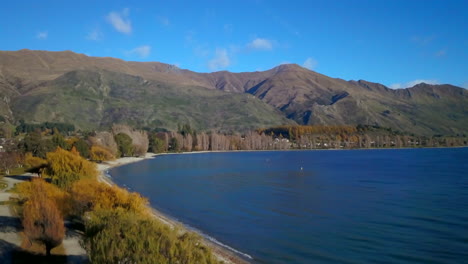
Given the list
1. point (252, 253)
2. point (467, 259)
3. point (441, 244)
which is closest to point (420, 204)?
point (441, 244)

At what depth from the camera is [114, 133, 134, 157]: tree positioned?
14675cm

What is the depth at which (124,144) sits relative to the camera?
485 feet

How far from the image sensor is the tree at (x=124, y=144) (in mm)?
146750

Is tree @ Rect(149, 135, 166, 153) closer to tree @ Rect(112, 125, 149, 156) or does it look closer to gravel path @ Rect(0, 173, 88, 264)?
tree @ Rect(112, 125, 149, 156)

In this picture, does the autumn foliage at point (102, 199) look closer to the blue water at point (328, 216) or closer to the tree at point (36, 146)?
the blue water at point (328, 216)

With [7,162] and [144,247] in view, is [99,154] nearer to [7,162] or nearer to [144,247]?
[7,162]

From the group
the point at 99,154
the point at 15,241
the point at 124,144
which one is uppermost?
A: the point at 124,144

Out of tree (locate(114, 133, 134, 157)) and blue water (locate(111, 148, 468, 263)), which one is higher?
tree (locate(114, 133, 134, 157))

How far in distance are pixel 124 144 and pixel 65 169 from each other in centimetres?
9918

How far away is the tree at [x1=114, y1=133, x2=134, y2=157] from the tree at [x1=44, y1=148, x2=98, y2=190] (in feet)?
299

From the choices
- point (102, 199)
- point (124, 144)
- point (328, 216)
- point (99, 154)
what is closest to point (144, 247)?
point (102, 199)

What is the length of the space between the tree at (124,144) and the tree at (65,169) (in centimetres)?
9125

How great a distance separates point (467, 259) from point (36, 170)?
2263 inches

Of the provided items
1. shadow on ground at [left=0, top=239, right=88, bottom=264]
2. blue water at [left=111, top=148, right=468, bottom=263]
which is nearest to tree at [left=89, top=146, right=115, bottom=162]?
blue water at [left=111, top=148, right=468, bottom=263]
